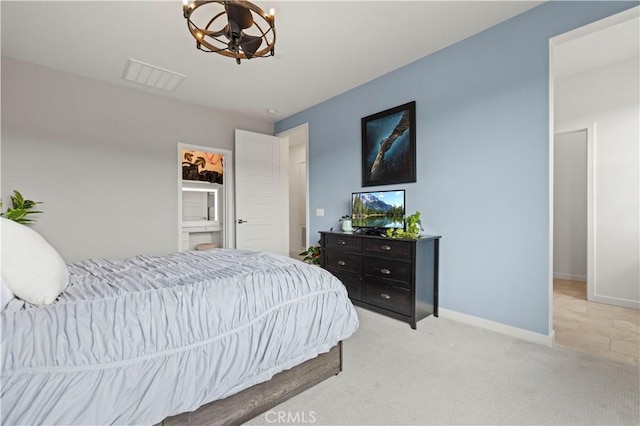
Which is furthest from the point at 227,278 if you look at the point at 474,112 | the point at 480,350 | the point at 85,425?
the point at 474,112

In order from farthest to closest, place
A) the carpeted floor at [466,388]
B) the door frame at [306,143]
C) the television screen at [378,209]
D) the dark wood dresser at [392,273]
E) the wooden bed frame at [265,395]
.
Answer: the door frame at [306,143] → the television screen at [378,209] → the dark wood dresser at [392,273] → the carpeted floor at [466,388] → the wooden bed frame at [265,395]

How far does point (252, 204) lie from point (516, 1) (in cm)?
399

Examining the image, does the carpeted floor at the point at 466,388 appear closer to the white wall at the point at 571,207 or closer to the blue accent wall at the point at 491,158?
the blue accent wall at the point at 491,158

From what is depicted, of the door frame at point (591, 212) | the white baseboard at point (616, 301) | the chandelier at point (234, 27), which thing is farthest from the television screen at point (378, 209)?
the white baseboard at point (616, 301)

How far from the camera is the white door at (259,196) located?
468cm

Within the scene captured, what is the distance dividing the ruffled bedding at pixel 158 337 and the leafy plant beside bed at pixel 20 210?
187 cm

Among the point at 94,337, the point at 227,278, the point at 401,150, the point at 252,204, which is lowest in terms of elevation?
the point at 94,337

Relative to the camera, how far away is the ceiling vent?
129 inches

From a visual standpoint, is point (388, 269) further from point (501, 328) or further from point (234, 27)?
point (234, 27)

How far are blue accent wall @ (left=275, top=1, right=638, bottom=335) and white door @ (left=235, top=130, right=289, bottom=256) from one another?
210 centimetres

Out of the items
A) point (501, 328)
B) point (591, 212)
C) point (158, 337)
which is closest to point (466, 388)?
point (501, 328)

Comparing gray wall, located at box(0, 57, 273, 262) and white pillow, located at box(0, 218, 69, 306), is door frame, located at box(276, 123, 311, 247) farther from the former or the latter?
white pillow, located at box(0, 218, 69, 306)

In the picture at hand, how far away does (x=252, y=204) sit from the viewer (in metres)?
4.81

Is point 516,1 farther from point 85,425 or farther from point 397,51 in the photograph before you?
point 85,425
